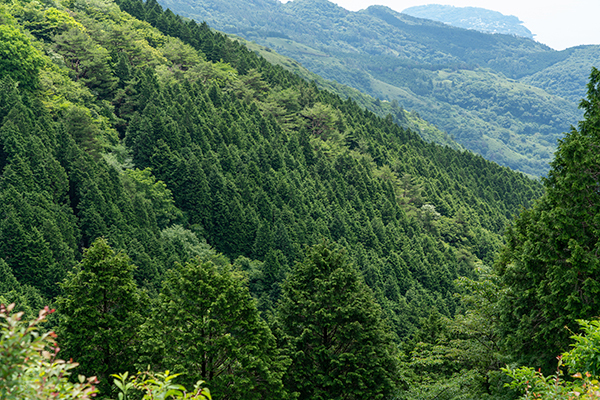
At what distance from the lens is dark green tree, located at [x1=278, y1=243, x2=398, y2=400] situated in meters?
22.4

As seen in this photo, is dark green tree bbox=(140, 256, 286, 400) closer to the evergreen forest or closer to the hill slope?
the evergreen forest

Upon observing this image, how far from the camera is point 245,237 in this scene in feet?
188

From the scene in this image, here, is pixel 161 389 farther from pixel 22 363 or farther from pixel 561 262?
pixel 561 262

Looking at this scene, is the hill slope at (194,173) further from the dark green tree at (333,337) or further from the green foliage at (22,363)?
the green foliage at (22,363)

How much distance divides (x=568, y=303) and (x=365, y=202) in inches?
2401

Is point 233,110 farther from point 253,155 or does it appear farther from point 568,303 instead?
point 568,303

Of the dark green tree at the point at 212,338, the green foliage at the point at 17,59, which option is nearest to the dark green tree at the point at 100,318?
the dark green tree at the point at 212,338

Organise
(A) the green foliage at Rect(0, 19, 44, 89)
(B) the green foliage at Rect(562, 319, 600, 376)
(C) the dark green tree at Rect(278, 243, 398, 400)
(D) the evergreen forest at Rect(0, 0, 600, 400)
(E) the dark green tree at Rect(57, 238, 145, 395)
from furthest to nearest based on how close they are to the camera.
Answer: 1. (A) the green foliage at Rect(0, 19, 44, 89)
2. (C) the dark green tree at Rect(278, 243, 398, 400)
3. (E) the dark green tree at Rect(57, 238, 145, 395)
4. (D) the evergreen forest at Rect(0, 0, 600, 400)
5. (B) the green foliage at Rect(562, 319, 600, 376)

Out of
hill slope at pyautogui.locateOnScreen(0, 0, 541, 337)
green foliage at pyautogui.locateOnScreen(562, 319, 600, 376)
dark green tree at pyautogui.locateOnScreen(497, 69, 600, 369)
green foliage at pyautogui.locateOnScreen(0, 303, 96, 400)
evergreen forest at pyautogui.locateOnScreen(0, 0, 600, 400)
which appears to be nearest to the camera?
green foliage at pyautogui.locateOnScreen(0, 303, 96, 400)

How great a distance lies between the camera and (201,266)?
66.8 feet

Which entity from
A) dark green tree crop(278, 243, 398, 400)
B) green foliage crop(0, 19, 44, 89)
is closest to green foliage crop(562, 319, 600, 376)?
dark green tree crop(278, 243, 398, 400)

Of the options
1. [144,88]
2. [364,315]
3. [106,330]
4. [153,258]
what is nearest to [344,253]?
[364,315]

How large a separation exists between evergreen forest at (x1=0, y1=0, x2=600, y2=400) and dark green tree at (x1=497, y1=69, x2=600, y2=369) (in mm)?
87

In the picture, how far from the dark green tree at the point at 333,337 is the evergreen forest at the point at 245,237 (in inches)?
4.0
